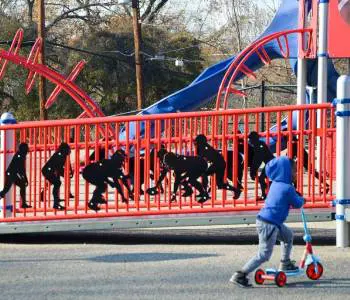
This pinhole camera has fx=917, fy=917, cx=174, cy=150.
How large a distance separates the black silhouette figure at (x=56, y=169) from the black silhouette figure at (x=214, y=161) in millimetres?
1609

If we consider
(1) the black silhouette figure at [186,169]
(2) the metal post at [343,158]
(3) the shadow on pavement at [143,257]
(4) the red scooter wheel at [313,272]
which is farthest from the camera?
(1) the black silhouette figure at [186,169]

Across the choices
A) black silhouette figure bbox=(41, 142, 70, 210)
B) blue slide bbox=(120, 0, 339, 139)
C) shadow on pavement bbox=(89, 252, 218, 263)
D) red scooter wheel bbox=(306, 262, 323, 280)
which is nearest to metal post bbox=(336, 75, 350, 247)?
shadow on pavement bbox=(89, 252, 218, 263)

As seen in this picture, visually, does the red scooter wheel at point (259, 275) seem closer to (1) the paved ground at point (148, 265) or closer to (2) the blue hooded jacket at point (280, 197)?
(1) the paved ground at point (148, 265)

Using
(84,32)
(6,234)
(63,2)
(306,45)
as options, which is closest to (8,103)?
(84,32)

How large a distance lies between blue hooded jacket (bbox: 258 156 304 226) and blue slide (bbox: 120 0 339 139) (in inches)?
450

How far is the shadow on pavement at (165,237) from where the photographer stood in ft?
37.7

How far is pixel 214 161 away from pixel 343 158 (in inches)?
59.7

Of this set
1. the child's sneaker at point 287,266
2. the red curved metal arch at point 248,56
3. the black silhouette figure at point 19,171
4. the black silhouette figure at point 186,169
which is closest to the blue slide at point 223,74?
the red curved metal arch at point 248,56

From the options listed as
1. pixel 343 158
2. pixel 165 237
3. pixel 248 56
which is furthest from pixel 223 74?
pixel 343 158

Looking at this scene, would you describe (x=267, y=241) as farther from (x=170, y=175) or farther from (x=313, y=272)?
(x=170, y=175)

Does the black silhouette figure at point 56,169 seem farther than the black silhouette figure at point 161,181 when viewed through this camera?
Yes

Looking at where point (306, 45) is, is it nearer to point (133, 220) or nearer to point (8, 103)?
point (133, 220)

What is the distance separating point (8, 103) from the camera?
143 feet

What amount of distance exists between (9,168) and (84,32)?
116 feet
